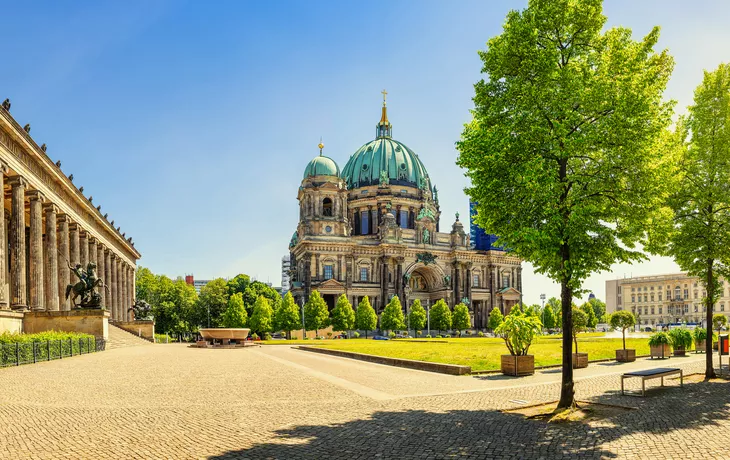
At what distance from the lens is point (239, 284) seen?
11362 cm

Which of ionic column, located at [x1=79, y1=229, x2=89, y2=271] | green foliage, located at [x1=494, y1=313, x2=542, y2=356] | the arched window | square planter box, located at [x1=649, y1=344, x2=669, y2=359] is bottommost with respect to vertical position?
square planter box, located at [x1=649, y1=344, x2=669, y2=359]

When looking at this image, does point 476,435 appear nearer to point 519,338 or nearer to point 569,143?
point 569,143

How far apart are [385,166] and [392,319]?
132ft

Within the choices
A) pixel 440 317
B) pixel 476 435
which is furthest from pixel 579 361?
pixel 440 317

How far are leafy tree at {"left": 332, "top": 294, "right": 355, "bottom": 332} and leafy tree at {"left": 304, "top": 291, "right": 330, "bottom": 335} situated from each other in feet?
4.71

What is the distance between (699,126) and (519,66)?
10.0 metres

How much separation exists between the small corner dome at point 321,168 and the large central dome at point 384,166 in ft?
37.4

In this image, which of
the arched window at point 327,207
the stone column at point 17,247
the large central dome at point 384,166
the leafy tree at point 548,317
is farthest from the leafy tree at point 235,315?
the stone column at point 17,247

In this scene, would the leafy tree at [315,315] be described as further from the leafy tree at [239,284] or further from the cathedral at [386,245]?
the leafy tree at [239,284]

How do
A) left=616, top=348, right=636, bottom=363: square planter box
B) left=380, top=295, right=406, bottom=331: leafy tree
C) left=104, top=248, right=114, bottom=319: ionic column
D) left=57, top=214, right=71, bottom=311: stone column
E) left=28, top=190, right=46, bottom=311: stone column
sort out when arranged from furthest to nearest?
left=380, top=295, right=406, bottom=331: leafy tree, left=104, top=248, right=114, bottom=319: ionic column, left=57, top=214, right=71, bottom=311: stone column, left=28, top=190, right=46, bottom=311: stone column, left=616, top=348, right=636, bottom=363: square planter box

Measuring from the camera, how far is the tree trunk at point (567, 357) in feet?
46.9

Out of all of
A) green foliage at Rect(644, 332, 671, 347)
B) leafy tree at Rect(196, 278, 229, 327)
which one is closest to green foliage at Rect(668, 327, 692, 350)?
green foliage at Rect(644, 332, 671, 347)

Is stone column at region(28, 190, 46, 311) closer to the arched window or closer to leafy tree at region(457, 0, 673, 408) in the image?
leafy tree at region(457, 0, 673, 408)

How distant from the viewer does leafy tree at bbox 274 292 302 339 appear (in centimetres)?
8969
